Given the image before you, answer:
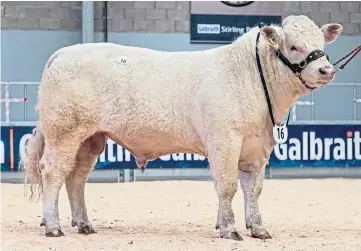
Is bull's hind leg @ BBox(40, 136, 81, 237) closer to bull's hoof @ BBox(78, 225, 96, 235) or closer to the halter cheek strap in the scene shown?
bull's hoof @ BBox(78, 225, 96, 235)

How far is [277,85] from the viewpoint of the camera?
7.38 meters

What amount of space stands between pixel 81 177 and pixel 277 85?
2133 millimetres

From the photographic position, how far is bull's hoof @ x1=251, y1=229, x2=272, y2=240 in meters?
7.36

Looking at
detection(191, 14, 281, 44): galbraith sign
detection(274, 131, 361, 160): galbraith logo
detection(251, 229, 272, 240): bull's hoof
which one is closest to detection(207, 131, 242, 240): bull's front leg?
detection(251, 229, 272, 240): bull's hoof

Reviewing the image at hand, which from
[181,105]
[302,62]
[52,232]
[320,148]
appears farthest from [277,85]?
[320,148]

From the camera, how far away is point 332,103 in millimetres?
21031

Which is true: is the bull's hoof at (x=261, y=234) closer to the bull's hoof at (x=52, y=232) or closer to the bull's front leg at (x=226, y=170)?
the bull's front leg at (x=226, y=170)

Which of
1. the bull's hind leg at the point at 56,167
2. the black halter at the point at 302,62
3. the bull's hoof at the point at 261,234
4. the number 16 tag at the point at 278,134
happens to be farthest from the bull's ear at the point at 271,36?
the bull's hind leg at the point at 56,167

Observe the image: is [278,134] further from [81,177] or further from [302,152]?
[302,152]

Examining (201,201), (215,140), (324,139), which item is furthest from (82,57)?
(324,139)

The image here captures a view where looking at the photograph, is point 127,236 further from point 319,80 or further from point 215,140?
point 319,80

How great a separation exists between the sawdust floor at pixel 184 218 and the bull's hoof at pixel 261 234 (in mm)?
71

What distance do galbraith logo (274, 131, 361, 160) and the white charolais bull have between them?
677 centimetres

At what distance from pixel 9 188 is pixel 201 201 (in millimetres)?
3236
